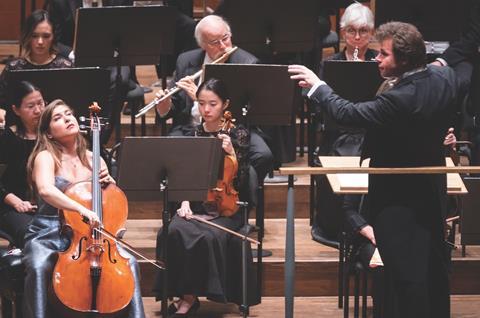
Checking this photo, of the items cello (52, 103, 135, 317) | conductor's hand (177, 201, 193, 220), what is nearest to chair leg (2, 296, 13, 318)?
cello (52, 103, 135, 317)

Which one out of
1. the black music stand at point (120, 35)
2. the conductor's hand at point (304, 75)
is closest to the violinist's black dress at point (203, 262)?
the black music stand at point (120, 35)

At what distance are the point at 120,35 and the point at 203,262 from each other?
1.24 m

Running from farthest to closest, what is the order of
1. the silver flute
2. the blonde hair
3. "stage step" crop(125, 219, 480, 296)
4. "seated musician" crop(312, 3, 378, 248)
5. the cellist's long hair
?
the blonde hair < "seated musician" crop(312, 3, 378, 248) < "stage step" crop(125, 219, 480, 296) < the silver flute < the cellist's long hair

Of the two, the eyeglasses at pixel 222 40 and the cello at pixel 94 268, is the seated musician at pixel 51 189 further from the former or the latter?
the eyeglasses at pixel 222 40

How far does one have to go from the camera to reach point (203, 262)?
514cm

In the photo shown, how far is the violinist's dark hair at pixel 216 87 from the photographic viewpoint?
5227mm

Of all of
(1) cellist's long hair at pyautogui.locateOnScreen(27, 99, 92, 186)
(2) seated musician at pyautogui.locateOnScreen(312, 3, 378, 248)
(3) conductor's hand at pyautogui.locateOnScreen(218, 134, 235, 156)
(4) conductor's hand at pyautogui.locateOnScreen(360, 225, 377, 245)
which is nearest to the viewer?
(1) cellist's long hair at pyautogui.locateOnScreen(27, 99, 92, 186)

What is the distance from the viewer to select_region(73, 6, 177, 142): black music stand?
18.2 ft

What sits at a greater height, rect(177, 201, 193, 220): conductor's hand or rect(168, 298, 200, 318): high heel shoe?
rect(177, 201, 193, 220): conductor's hand

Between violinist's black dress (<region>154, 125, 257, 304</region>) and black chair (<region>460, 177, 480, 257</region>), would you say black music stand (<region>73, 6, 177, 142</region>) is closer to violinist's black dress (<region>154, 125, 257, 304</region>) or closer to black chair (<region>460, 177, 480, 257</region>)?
violinist's black dress (<region>154, 125, 257, 304</region>)

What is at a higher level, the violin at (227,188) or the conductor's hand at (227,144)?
the conductor's hand at (227,144)

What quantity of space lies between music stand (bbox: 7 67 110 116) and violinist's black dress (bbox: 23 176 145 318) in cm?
53

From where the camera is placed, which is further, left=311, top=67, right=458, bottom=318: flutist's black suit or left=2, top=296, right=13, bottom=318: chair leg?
left=2, top=296, right=13, bottom=318: chair leg

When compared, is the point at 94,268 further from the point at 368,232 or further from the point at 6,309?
the point at 368,232
